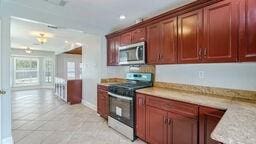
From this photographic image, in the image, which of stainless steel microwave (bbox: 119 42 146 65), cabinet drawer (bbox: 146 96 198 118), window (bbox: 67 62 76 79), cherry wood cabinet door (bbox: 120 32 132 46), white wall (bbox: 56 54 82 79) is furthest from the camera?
window (bbox: 67 62 76 79)

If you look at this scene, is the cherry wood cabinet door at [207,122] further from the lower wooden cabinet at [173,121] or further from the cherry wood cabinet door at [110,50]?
the cherry wood cabinet door at [110,50]

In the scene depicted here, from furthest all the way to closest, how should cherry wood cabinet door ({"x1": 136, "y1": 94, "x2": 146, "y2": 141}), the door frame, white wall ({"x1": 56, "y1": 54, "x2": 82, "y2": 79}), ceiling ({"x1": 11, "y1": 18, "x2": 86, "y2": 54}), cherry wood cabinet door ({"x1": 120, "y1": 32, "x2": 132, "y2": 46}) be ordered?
white wall ({"x1": 56, "y1": 54, "x2": 82, "y2": 79}) < ceiling ({"x1": 11, "y1": 18, "x2": 86, "y2": 54}) < cherry wood cabinet door ({"x1": 120, "y1": 32, "x2": 132, "y2": 46}) < cherry wood cabinet door ({"x1": 136, "y1": 94, "x2": 146, "y2": 141}) < the door frame

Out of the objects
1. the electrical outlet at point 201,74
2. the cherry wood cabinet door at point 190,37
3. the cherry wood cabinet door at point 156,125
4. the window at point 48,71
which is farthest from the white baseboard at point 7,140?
the window at point 48,71

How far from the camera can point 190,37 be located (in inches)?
96.8

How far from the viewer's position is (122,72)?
4652 mm

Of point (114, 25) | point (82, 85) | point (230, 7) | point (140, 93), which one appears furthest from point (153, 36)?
point (82, 85)

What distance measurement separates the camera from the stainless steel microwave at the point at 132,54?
3.35 meters

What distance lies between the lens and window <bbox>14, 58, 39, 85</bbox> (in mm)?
10273

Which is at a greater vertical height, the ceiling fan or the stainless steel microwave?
the ceiling fan

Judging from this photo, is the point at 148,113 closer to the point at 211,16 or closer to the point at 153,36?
the point at 153,36

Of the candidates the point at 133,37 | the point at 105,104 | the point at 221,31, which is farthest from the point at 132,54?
the point at 221,31

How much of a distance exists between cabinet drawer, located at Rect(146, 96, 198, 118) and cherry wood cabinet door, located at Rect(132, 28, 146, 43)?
1.31 meters

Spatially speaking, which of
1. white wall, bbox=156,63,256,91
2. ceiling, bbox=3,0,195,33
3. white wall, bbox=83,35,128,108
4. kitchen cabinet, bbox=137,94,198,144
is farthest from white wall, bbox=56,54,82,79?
kitchen cabinet, bbox=137,94,198,144

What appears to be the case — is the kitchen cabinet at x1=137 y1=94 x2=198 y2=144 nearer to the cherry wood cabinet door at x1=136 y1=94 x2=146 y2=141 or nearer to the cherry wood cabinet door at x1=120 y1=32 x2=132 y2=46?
the cherry wood cabinet door at x1=136 y1=94 x2=146 y2=141
